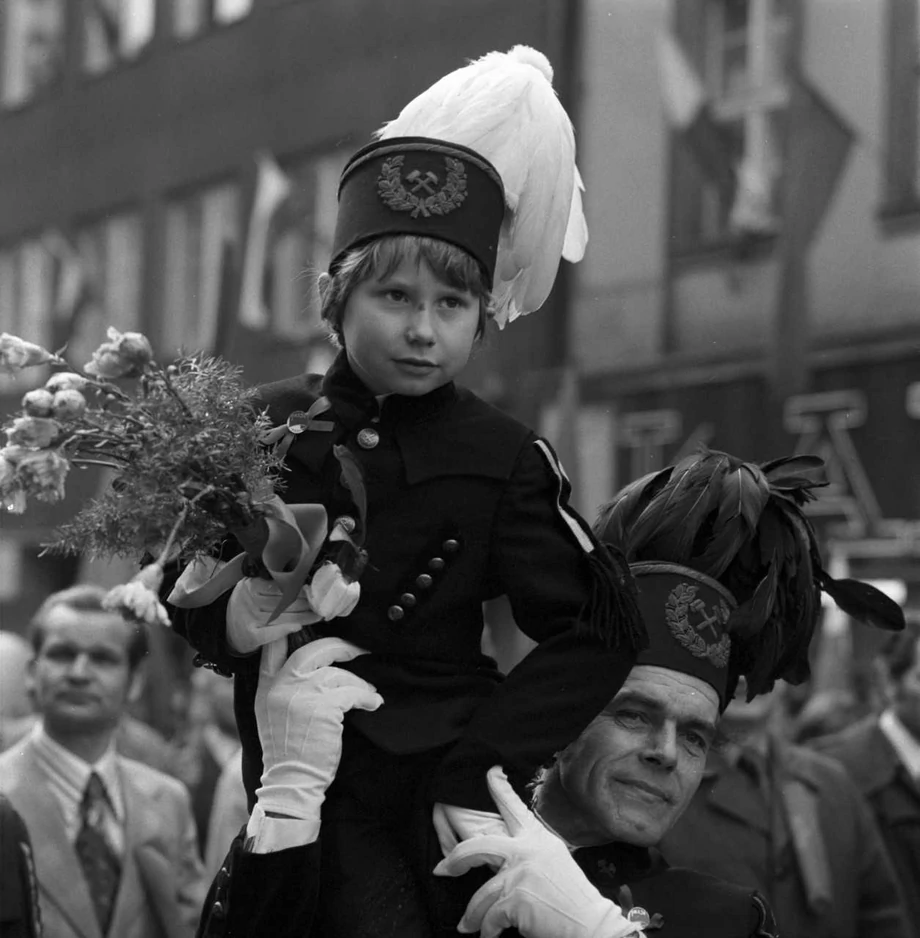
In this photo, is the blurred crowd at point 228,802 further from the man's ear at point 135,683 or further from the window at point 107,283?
the window at point 107,283

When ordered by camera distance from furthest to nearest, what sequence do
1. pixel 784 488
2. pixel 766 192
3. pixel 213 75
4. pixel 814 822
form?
pixel 213 75, pixel 766 192, pixel 814 822, pixel 784 488

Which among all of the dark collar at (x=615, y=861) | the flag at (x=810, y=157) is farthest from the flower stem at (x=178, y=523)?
the flag at (x=810, y=157)

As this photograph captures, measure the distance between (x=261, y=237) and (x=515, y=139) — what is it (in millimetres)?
14205

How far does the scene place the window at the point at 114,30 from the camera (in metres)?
20.9

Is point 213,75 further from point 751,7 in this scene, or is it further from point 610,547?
point 610,547

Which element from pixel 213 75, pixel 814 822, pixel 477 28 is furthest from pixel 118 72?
pixel 814 822

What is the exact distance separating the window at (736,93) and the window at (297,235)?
301 centimetres

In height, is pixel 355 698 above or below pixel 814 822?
above

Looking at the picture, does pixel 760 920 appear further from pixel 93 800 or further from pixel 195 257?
pixel 195 257

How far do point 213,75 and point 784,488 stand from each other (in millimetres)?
16037

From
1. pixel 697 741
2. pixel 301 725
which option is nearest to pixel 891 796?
pixel 697 741

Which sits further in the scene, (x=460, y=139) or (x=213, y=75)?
(x=213, y=75)

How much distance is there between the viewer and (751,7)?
51.7 ft

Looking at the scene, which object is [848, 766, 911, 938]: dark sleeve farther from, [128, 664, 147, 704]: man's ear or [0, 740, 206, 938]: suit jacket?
[128, 664, 147, 704]: man's ear
